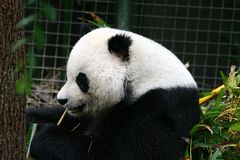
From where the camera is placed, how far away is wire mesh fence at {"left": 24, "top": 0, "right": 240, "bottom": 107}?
→ 25.5 feet

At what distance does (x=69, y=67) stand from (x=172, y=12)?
454cm

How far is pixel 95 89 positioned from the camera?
11.8 feet

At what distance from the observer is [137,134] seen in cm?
340

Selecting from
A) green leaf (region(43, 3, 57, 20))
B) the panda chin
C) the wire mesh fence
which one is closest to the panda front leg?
the panda chin

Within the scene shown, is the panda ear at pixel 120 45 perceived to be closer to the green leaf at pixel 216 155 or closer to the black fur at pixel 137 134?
the black fur at pixel 137 134

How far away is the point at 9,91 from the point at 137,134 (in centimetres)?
82

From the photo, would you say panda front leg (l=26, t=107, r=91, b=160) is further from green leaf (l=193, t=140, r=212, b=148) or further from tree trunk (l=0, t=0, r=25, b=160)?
green leaf (l=193, t=140, r=212, b=148)

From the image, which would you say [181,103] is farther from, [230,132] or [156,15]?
[156,15]

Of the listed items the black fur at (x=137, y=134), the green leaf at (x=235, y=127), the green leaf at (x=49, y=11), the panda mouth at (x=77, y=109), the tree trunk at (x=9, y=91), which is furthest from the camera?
the panda mouth at (x=77, y=109)

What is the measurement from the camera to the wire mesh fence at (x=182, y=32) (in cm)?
777

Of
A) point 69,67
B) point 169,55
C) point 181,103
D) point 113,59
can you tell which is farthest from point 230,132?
point 69,67

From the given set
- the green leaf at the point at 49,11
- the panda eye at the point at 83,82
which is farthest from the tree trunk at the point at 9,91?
the green leaf at the point at 49,11

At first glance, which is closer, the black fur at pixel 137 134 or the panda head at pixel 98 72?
the black fur at pixel 137 134

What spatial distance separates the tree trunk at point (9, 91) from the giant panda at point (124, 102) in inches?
13.2
